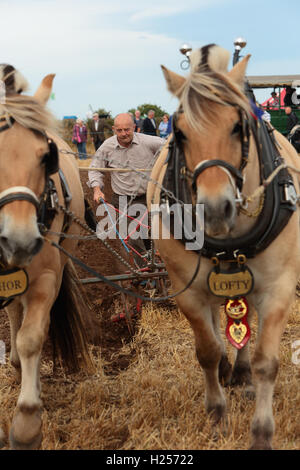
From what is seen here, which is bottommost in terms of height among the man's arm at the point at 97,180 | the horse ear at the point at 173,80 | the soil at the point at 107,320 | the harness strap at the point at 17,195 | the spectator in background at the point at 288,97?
the soil at the point at 107,320

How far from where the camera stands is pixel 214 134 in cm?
264

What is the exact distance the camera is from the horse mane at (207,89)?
2682mm

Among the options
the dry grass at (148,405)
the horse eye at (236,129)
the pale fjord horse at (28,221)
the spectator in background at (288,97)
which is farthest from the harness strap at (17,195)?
the spectator in background at (288,97)

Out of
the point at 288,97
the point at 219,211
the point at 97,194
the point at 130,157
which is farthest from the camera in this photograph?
the point at 288,97

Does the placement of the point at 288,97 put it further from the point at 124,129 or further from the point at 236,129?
the point at 236,129

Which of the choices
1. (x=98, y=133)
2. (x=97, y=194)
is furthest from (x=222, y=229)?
(x=98, y=133)

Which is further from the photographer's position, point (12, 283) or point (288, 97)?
point (288, 97)

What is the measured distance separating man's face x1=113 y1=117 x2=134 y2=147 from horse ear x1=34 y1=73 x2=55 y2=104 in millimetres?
2339

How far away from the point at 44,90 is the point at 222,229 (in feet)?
4.27

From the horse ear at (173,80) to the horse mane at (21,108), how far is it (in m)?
0.61

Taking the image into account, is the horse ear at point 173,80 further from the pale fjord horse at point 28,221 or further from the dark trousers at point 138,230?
the dark trousers at point 138,230

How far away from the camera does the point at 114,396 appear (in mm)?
3975

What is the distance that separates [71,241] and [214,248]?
53.2 inches
